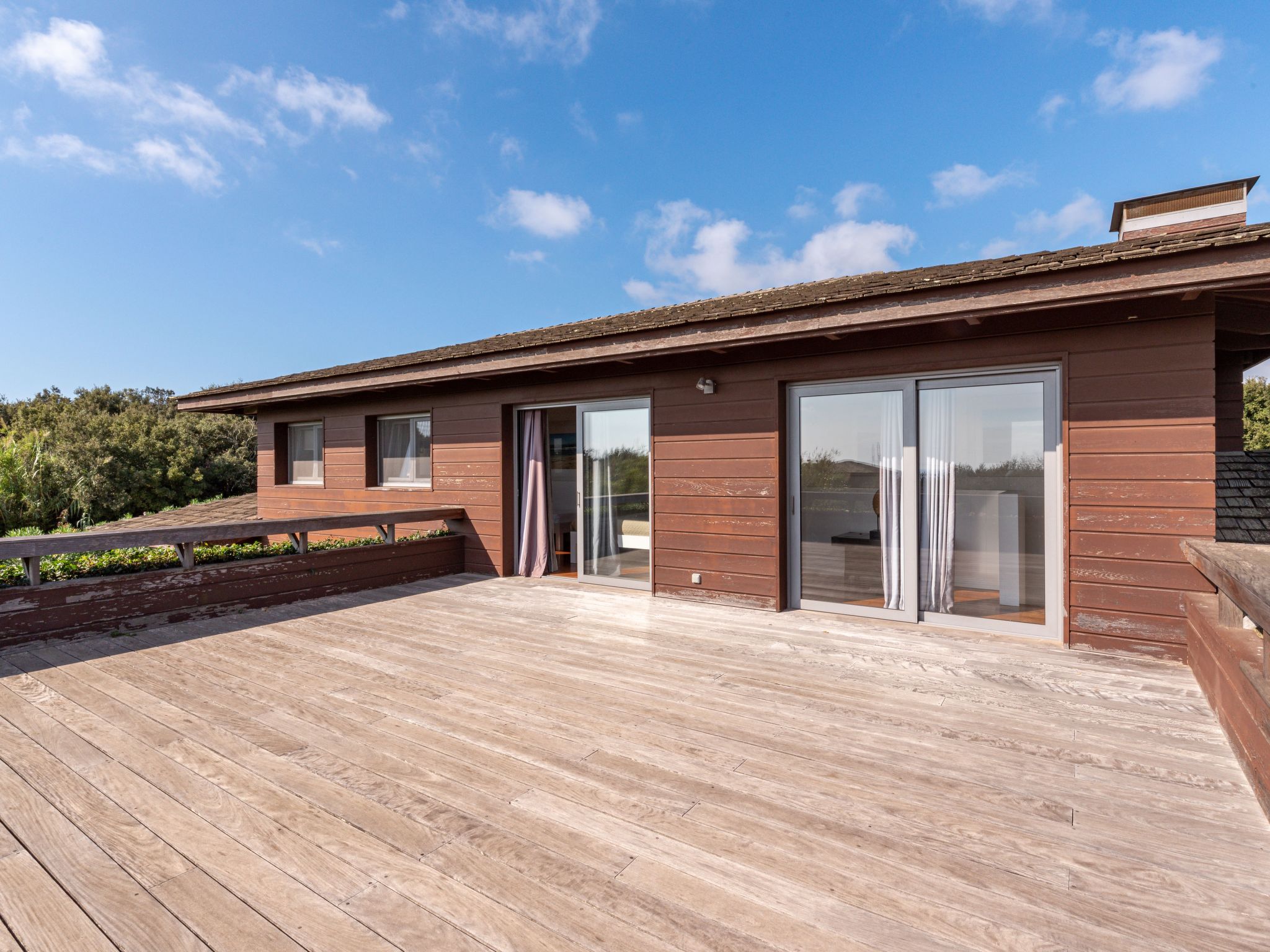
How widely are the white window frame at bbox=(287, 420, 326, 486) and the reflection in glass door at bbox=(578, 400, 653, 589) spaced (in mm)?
4081

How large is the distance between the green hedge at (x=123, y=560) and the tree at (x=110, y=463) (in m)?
11.8

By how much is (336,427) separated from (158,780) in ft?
20.1

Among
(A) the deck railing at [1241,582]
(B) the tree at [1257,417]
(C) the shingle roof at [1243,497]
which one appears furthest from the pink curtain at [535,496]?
(B) the tree at [1257,417]

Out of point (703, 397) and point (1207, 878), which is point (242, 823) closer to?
point (1207, 878)

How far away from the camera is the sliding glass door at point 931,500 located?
378 cm

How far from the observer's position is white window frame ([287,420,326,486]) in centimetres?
772

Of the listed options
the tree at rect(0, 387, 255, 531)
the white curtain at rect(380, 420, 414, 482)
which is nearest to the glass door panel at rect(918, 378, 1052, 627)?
the white curtain at rect(380, 420, 414, 482)

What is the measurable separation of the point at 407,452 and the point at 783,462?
15.4ft

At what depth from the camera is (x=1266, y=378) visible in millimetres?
16938

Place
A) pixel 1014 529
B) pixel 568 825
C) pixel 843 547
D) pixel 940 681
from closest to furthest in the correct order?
1. pixel 568 825
2. pixel 940 681
3. pixel 1014 529
4. pixel 843 547

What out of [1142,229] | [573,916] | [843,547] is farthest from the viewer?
[1142,229]

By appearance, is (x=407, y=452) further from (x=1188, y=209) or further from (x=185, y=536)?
(x=1188, y=209)

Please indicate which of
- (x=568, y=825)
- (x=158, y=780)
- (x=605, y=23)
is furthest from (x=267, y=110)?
(x=568, y=825)

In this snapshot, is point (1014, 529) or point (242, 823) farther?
point (1014, 529)
